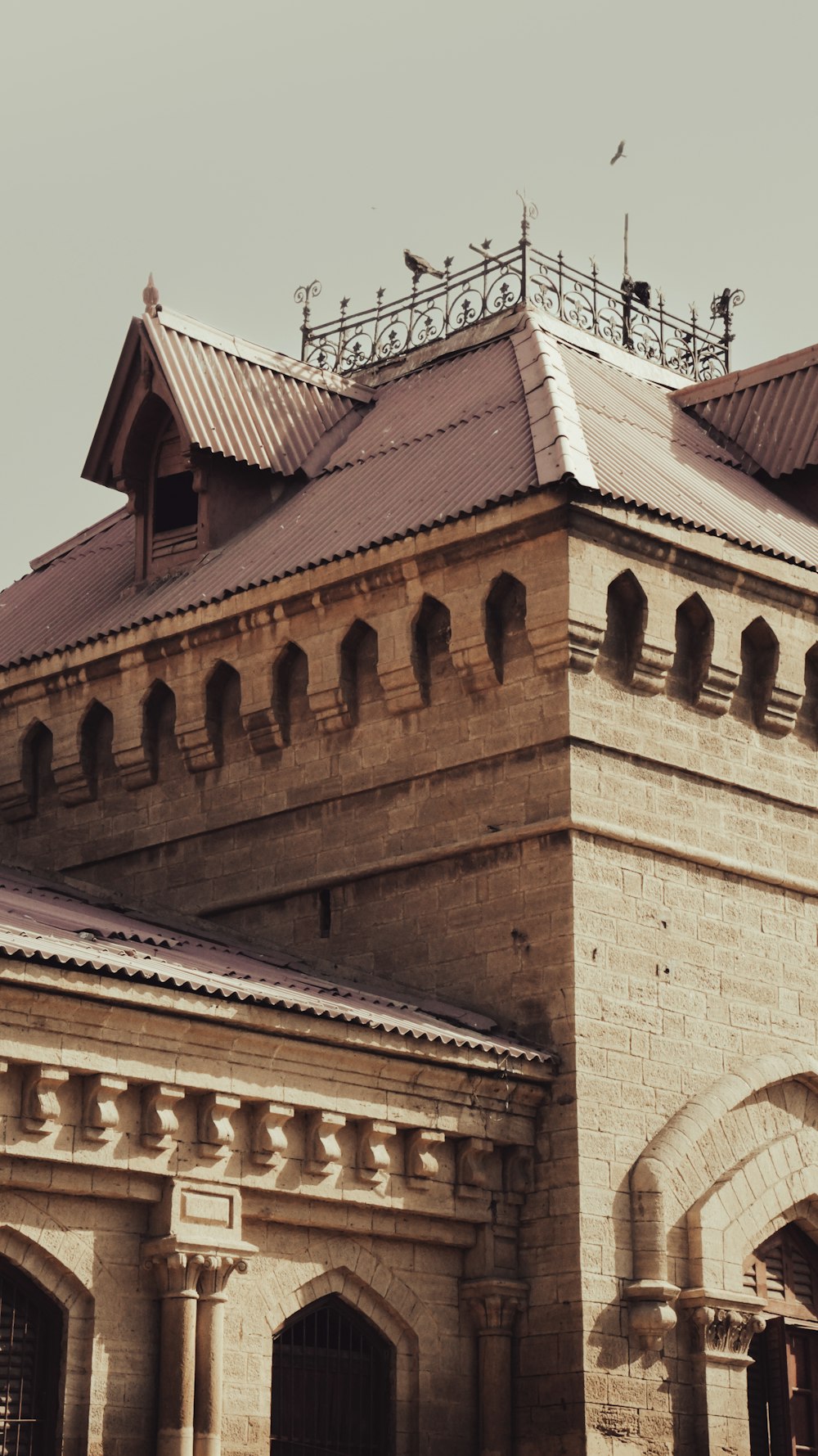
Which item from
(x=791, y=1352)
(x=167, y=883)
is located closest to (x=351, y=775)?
(x=167, y=883)

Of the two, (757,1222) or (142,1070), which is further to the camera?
(757,1222)

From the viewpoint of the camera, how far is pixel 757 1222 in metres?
20.3

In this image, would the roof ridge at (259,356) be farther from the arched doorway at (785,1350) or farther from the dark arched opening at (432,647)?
the arched doorway at (785,1350)

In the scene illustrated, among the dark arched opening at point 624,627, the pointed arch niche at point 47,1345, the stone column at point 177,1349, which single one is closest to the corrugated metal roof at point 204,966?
the stone column at point 177,1349

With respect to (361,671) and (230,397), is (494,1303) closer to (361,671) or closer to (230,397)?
(361,671)

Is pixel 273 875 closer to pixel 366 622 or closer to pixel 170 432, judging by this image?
pixel 366 622

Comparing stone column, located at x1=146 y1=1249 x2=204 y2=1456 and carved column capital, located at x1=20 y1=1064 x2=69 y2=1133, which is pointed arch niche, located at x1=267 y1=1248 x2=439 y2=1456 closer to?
stone column, located at x1=146 y1=1249 x2=204 y2=1456

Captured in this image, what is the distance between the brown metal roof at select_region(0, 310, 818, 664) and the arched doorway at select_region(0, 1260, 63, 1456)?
771cm

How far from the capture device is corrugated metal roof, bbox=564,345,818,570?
22.1 metres

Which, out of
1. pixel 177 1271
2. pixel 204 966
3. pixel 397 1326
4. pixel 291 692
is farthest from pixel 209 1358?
pixel 291 692

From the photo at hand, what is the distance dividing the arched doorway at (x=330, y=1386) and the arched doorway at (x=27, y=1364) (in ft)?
6.47

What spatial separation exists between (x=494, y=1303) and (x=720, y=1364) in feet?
6.54

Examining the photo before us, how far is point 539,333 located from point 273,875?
668 centimetres

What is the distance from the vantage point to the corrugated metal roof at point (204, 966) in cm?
1738
